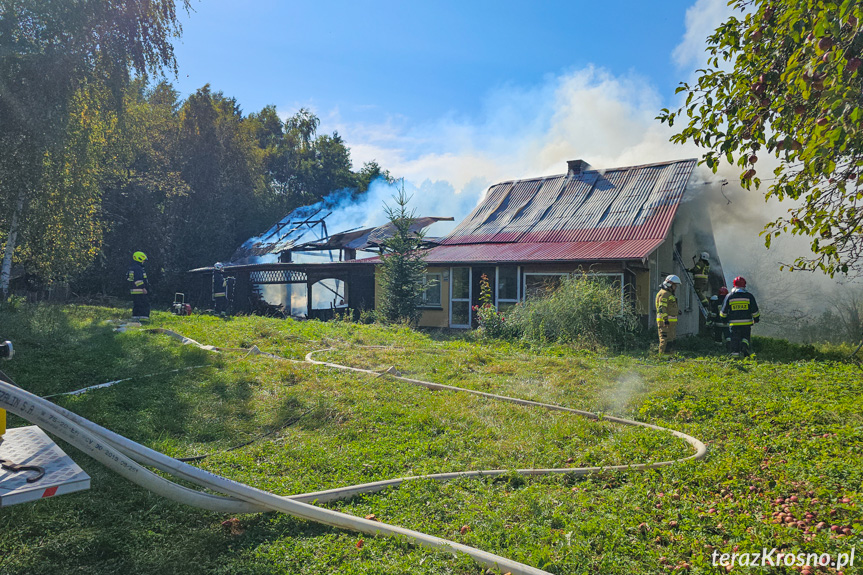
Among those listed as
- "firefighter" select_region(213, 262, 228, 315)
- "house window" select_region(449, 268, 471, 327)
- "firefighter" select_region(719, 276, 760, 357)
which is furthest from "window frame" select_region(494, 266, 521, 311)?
"firefighter" select_region(213, 262, 228, 315)

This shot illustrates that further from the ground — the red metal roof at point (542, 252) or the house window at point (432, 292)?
the red metal roof at point (542, 252)

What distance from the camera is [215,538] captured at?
11.2 feet

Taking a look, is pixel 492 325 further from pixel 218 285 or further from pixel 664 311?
pixel 218 285

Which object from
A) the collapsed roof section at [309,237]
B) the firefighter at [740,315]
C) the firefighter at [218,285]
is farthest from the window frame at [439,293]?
the firefighter at [740,315]

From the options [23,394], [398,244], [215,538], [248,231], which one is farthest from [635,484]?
[248,231]

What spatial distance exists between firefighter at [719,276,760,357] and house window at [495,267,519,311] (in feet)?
21.4

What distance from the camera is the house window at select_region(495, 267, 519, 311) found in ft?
54.8

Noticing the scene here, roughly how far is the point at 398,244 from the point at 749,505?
45.8ft

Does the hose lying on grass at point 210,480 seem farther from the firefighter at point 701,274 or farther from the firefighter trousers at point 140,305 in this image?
the firefighter at point 701,274

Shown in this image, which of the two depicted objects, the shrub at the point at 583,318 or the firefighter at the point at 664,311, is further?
the shrub at the point at 583,318

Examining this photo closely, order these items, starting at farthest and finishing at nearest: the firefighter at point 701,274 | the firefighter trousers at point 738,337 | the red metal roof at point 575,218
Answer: the firefighter at point 701,274, the red metal roof at point 575,218, the firefighter trousers at point 738,337

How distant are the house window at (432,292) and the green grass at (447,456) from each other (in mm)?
8691

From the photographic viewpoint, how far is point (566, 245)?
16.7 metres

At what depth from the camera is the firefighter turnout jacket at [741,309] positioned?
35.9 feet
